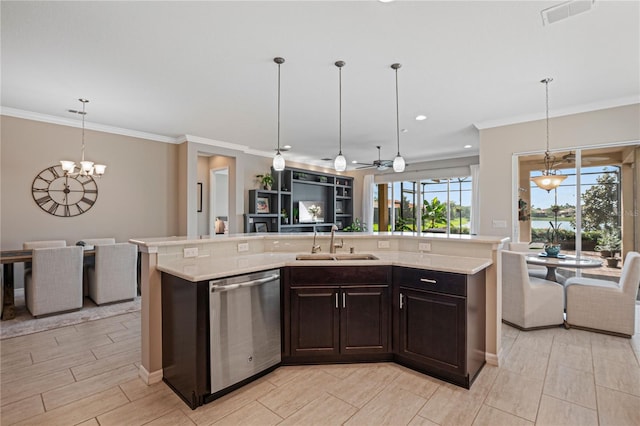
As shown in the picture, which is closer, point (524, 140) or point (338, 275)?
point (338, 275)

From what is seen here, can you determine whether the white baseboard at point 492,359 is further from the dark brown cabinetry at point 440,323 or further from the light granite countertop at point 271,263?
the light granite countertop at point 271,263

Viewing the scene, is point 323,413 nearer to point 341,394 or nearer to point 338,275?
point 341,394

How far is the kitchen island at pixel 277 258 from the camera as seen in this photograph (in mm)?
2414

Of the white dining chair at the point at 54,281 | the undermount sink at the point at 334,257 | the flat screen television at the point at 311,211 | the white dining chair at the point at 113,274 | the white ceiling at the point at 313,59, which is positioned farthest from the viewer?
the flat screen television at the point at 311,211

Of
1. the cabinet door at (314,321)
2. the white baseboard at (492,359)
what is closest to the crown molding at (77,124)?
the cabinet door at (314,321)

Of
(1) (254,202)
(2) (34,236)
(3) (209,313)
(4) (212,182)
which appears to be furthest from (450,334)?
(4) (212,182)

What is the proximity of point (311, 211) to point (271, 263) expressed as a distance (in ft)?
19.5

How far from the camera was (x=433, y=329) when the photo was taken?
8.00 ft

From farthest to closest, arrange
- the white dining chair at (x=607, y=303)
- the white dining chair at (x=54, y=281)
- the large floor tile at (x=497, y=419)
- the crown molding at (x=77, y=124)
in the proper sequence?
1. the crown molding at (x=77, y=124)
2. the white dining chair at (x=54, y=281)
3. the white dining chair at (x=607, y=303)
4. the large floor tile at (x=497, y=419)

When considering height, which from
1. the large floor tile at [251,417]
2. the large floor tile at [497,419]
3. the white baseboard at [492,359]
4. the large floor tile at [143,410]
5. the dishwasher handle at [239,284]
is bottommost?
the large floor tile at [143,410]

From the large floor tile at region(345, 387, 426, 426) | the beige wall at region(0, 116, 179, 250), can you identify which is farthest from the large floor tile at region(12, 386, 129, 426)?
the beige wall at region(0, 116, 179, 250)

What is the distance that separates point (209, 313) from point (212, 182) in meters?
5.84

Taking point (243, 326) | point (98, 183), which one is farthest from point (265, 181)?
point (243, 326)

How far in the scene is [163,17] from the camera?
234 cm
